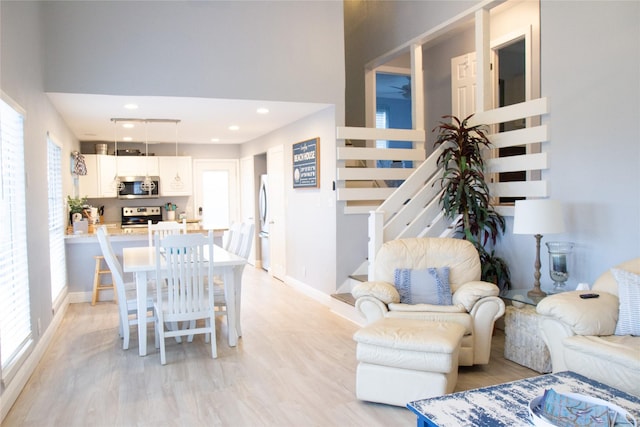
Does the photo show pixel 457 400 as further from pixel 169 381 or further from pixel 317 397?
pixel 169 381

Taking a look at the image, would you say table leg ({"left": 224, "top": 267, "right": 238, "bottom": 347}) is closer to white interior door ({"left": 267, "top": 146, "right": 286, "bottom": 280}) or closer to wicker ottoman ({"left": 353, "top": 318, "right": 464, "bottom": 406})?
wicker ottoman ({"left": 353, "top": 318, "right": 464, "bottom": 406})

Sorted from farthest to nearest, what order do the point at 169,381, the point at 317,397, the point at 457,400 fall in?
1. the point at 169,381
2. the point at 317,397
3. the point at 457,400

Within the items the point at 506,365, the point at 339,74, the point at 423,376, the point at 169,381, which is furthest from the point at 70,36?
the point at 506,365

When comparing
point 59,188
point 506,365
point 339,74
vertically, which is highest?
point 339,74

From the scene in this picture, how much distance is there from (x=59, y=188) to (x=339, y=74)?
3.55 meters

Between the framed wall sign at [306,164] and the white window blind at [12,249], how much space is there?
122 inches

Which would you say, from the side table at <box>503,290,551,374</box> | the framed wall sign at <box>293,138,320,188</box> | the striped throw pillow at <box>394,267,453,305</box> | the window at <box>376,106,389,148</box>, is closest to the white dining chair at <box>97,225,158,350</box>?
the striped throw pillow at <box>394,267,453,305</box>

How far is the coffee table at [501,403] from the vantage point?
6.39 ft

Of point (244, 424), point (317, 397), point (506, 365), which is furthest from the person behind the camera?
point (506, 365)

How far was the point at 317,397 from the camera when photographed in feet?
10.2

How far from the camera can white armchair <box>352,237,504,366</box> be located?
3441 mm

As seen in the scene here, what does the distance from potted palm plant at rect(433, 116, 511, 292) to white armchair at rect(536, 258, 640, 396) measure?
1220 millimetres

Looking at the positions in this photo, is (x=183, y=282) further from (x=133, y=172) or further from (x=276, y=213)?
(x=133, y=172)

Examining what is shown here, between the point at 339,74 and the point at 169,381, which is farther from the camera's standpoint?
the point at 339,74
